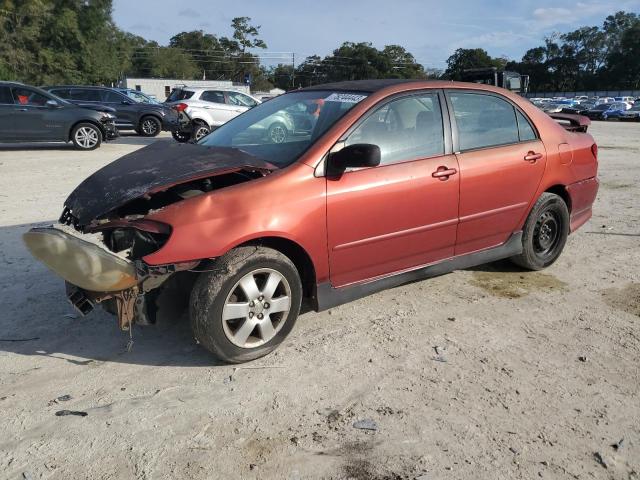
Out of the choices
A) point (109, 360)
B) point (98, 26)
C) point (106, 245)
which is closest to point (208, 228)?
point (106, 245)

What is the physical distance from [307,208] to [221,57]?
11100 cm

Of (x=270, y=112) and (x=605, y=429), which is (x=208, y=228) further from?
(x=605, y=429)

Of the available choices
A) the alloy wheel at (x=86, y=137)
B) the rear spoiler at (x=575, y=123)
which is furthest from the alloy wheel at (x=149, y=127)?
Answer: the rear spoiler at (x=575, y=123)

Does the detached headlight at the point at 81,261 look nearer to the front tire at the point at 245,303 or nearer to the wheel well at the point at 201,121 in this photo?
the front tire at the point at 245,303

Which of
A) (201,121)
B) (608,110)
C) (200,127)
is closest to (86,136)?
(200,127)

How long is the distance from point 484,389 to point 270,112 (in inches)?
105

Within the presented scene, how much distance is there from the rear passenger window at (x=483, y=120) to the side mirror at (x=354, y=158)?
109 cm

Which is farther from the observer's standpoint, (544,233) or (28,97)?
(28,97)

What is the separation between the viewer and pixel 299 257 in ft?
11.8

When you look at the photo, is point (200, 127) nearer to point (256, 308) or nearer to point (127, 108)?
point (127, 108)

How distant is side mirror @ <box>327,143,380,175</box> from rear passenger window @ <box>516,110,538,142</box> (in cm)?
184

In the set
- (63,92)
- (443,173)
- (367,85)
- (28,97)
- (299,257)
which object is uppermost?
(63,92)

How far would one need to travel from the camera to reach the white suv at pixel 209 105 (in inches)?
665

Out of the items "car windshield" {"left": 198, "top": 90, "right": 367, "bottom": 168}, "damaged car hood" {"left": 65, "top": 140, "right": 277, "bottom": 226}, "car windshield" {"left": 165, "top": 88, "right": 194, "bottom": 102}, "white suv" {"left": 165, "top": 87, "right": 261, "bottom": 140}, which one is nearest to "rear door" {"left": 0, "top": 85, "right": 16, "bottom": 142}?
"white suv" {"left": 165, "top": 87, "right": 261, "bottom": 140}
